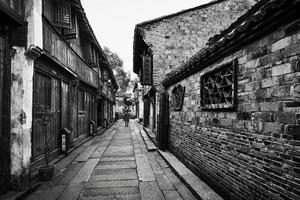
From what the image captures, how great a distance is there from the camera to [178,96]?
7105 mm

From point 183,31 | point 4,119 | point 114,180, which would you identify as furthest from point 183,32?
point 4,119

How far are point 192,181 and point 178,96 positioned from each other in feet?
10.4

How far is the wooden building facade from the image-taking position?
162 inches

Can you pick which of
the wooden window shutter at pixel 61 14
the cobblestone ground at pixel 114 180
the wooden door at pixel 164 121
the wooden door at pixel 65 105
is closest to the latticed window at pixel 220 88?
the cobblestone ground at pixel 114 180

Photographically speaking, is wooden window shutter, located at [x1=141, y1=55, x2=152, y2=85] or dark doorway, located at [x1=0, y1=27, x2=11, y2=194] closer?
dark doorway, located at [x1=0, y1=27, x2=11, y2=194]

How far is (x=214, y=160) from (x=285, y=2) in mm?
3018

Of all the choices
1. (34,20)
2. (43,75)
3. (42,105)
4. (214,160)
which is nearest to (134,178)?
(214,160)

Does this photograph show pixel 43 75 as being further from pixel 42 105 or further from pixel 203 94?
pixel 203 94

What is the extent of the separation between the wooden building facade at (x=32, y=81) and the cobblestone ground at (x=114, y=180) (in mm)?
749

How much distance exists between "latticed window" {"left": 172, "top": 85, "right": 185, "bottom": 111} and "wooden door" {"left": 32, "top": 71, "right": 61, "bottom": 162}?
164 inches

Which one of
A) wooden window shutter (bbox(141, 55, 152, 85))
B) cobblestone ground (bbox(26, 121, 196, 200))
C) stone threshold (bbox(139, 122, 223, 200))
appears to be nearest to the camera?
stone threshold (bbox(139, 122, 223, 200))

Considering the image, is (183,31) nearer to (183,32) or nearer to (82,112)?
(183,32)

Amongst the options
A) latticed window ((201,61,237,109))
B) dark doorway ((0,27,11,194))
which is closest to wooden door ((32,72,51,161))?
dark doorway ((0,27,11,194))

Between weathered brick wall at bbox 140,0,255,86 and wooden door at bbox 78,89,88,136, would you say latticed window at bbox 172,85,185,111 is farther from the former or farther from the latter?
wooden door at bbox 78,89,88,136
